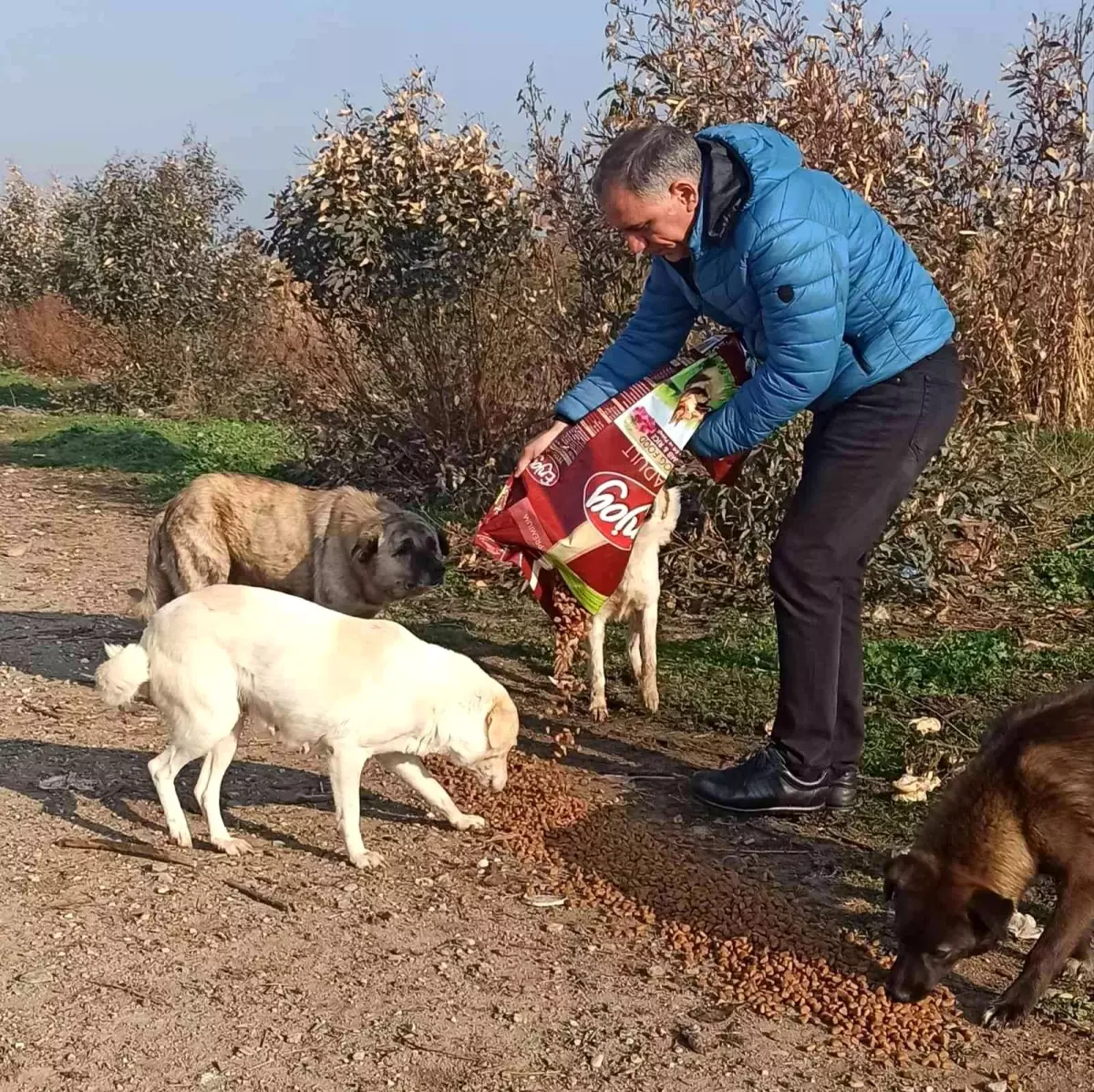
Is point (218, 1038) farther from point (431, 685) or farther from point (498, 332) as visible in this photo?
point (498, 332)

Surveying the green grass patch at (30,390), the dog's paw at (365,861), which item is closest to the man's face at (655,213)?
the dog's paw at (365,861)

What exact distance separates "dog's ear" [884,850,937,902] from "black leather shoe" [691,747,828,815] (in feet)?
3.48

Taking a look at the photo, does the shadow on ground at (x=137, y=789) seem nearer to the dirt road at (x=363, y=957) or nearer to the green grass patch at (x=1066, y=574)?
the dirt road at (x=363, y=957)

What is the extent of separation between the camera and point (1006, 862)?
12.0ft

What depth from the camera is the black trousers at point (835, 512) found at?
4.49 meters

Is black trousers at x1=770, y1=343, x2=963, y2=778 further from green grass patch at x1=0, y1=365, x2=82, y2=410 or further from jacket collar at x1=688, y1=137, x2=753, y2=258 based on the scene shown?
green grass patch at x1=0, y1=365, x2=82, y2=410

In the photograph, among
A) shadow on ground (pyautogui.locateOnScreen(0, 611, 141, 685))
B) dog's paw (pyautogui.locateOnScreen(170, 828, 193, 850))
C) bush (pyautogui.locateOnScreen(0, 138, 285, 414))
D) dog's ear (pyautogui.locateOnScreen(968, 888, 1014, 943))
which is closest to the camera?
dog's ear (pyautogui.locateOnScreen(968, 888, 1014, 943))

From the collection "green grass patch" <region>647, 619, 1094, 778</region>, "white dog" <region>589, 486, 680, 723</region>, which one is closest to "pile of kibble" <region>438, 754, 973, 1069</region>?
"white dog" <region>589, 486, 680, 723</region>

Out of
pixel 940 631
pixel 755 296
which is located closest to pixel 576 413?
pixel 755 296

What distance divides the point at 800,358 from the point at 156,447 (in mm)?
Answer: 11181

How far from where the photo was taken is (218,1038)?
3.38m

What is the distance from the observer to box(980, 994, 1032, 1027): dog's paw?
3506 millimetres

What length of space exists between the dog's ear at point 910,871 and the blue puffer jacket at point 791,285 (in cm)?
156

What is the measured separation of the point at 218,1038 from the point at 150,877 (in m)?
1.07
